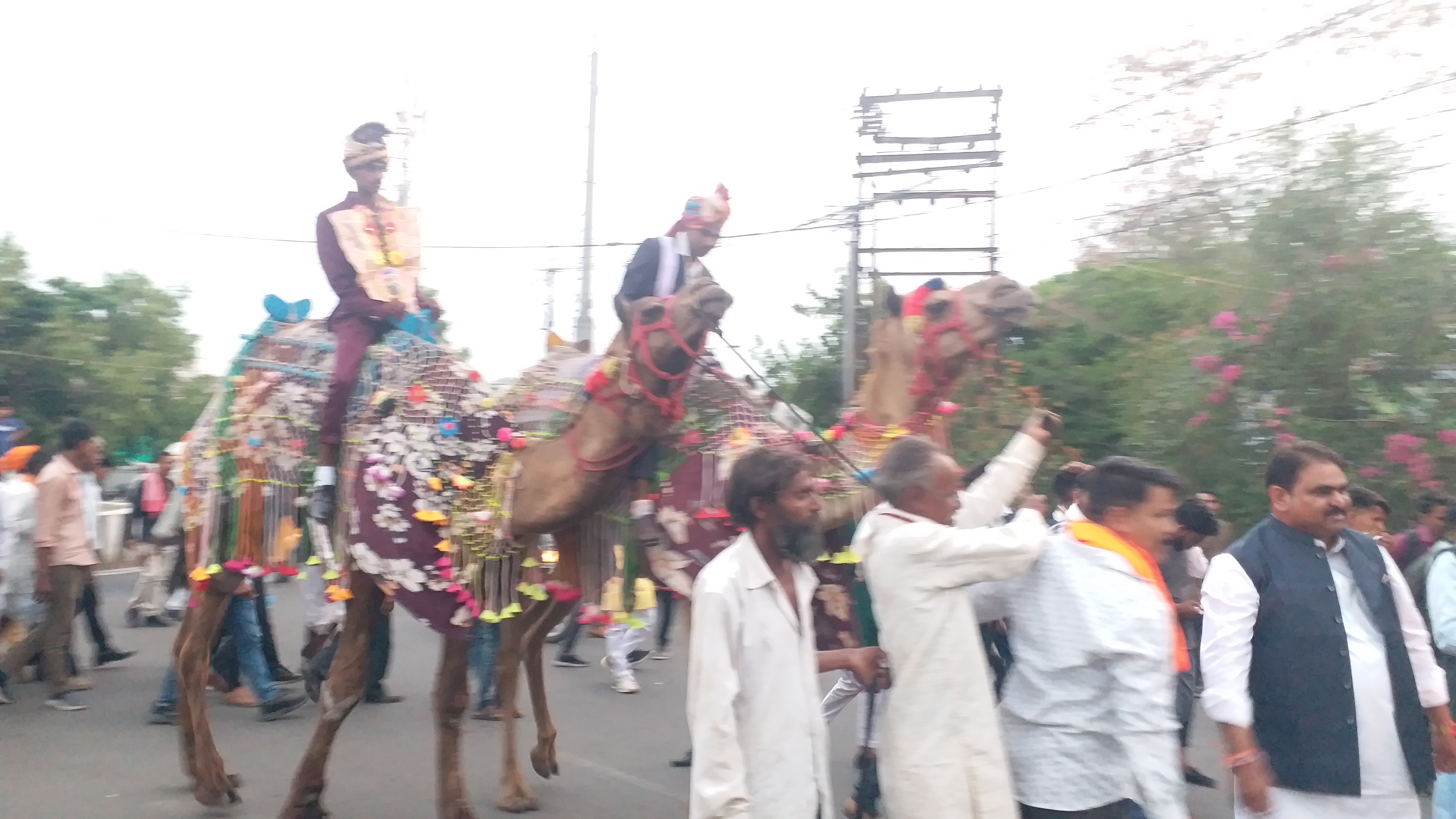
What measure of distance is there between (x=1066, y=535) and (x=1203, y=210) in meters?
9.95

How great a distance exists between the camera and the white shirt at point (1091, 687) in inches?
111

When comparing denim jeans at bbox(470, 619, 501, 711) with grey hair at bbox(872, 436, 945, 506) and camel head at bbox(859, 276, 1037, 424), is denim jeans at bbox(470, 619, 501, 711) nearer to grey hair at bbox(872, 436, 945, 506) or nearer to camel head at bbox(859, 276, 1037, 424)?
camel head at bbox(859, 276, 1037, 424)

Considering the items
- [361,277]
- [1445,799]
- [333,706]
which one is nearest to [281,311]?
[361,277]

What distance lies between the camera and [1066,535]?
9.88ft

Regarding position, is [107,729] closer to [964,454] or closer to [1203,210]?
[964,454]

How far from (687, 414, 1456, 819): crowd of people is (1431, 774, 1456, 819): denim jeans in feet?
5.51

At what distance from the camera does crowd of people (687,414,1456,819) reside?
9.27ft

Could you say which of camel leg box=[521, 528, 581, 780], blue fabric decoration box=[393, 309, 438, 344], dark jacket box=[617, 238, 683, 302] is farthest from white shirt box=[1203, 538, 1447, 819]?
blue fabric decoration box=[393, 309, 438, 344]

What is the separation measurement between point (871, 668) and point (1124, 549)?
2.25ft

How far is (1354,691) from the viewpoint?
3145 millimetres

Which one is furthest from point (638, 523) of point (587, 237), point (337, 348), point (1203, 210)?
point (587, 237)

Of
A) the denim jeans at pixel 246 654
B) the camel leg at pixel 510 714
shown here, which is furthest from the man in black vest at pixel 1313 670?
the denim jeans at pixel 246 654

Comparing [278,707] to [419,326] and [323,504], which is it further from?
[419,326]

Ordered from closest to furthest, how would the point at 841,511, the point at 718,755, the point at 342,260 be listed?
the point at 718,755 → the point at 841,511 → the point at 342,260
